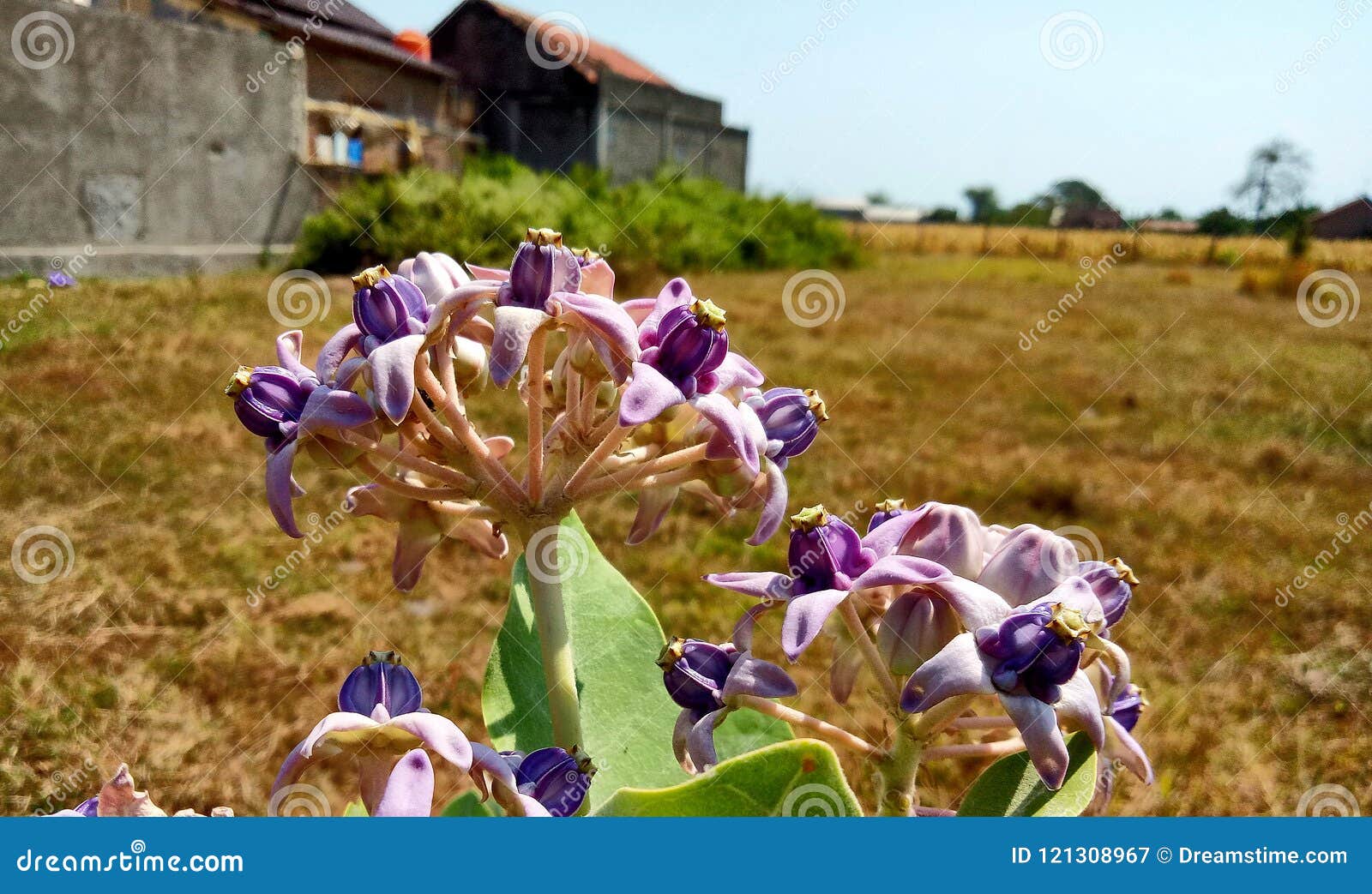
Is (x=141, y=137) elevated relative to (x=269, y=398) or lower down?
elevated

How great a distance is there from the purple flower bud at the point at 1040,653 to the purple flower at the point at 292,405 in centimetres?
43

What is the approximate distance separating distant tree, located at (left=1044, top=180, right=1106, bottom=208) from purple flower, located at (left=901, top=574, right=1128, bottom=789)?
10.5 feet

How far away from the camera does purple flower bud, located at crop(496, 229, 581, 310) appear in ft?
2.29

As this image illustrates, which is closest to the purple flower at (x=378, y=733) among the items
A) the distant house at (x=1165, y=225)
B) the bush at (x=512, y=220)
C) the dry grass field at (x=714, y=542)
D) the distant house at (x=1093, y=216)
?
the dry grass field at (x=714, y=542)

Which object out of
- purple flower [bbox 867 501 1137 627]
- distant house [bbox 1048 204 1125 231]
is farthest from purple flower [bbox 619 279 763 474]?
distant house [bbox 1048 204 1125 231]

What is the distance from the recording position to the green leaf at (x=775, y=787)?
0.53 metres

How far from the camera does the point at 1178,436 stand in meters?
4.86

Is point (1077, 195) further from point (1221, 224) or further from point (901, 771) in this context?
point (901, 771)

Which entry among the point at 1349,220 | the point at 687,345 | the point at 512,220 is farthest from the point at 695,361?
the point at 512,220

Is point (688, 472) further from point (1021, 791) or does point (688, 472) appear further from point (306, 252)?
point (306, 252)

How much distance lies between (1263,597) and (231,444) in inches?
155

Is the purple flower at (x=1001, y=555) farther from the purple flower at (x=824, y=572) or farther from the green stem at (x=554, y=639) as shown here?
the green stem at (x=554, y=639)

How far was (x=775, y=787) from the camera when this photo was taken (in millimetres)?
536

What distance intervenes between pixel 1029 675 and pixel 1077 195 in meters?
3.65
